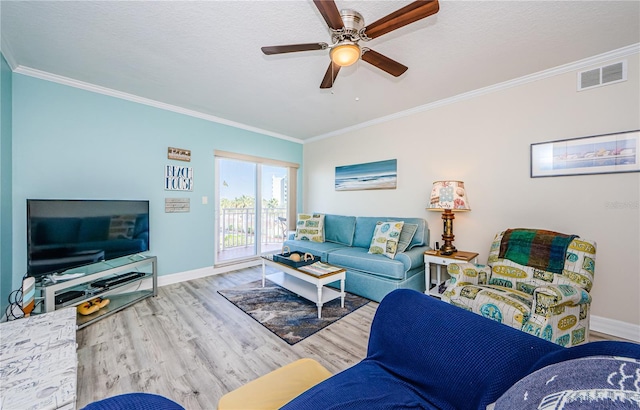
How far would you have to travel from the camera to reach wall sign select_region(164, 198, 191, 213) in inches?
135

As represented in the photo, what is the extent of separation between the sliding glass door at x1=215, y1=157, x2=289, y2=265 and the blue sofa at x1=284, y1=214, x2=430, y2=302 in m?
1.13

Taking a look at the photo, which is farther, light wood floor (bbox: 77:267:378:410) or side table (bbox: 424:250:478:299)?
side table (bbox: 424:250:478:299)

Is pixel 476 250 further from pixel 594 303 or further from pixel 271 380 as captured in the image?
pixel 271 380

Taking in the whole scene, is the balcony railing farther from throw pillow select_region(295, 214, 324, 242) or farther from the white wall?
the white wall

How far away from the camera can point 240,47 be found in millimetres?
2125

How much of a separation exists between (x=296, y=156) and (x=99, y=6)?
3673 millimetres

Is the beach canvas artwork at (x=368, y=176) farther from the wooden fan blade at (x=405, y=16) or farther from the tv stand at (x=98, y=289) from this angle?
the tv stand at (x=98, y=289)

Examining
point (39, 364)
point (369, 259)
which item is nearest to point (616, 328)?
point (369, 259)

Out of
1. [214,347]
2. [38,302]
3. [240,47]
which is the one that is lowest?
[214,347]

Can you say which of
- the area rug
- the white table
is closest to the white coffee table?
the area rug

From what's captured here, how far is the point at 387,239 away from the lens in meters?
3.18

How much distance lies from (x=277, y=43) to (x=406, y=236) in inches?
104

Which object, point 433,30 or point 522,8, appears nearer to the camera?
point 522,8

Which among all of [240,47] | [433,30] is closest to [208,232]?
[240,47]
